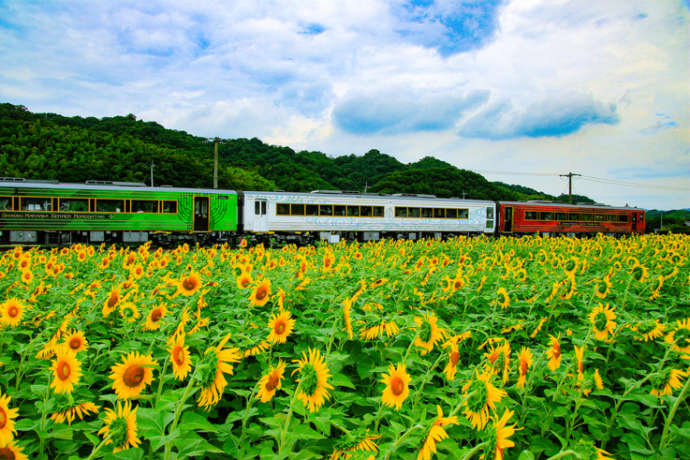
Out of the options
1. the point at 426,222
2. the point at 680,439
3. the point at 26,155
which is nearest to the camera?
the point at 680,439

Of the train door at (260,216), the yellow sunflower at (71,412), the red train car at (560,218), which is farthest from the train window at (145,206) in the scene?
the red train car at (560,218)

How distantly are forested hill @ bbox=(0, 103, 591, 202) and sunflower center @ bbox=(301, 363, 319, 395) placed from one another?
28081 mm

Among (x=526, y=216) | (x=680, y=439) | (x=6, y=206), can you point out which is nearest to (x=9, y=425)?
(x=680, y=439)

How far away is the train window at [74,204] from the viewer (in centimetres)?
1532

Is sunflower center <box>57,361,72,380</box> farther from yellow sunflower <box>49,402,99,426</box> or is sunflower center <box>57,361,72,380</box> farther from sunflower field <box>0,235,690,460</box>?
yellow sunflower <box>49,402,99,426</box>

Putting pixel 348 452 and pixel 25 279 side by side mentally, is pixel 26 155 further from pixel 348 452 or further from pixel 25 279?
pixel 348 452

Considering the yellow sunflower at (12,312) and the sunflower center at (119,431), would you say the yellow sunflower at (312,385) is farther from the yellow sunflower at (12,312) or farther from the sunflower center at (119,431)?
the yellow sunflower at (12,312)

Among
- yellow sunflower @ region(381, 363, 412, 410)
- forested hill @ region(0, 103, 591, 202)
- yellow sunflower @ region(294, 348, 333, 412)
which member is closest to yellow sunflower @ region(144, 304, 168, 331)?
yellow sunflower @ region(294, 348, 333, 412)

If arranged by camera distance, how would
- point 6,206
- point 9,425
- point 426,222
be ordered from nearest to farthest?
point 9,425 → point 6,206 → point 426,222

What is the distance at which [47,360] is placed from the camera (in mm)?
2051

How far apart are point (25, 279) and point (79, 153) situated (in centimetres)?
3697

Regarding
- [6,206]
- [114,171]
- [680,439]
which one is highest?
[114,171]

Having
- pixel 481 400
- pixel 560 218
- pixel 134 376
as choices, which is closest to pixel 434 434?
pixel 481 400

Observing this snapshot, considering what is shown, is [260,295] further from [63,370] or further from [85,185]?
[85,185]
